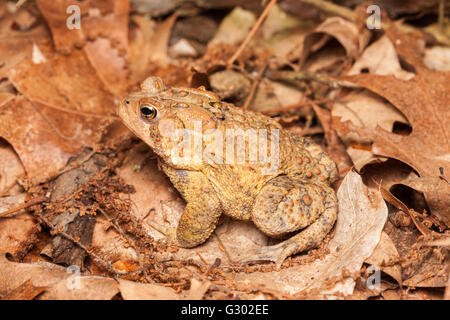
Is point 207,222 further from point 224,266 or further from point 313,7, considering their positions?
point 313,7

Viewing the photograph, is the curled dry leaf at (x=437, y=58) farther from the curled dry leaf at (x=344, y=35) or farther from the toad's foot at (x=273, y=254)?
the toad's foot at (x=273, y=254)

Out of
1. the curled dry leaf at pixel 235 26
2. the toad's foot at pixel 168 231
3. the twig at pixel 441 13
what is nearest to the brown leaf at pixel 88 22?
the curled dry leaf at pixel 235 26

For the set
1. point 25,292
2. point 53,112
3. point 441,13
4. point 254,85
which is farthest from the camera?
point 441,13

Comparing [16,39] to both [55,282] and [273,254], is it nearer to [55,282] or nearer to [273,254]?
[55,282]

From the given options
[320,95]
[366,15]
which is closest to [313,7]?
[366,15]

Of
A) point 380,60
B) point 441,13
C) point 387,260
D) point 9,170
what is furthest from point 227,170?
point 441,13

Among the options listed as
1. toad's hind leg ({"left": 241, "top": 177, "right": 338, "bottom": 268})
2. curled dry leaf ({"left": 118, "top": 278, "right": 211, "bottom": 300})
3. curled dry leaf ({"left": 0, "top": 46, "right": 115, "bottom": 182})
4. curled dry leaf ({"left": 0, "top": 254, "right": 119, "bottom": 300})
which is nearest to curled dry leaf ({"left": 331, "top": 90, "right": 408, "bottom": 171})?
toad's hind leg ({"left": 241, "top": 177, "right": 338, "bottom": 268})

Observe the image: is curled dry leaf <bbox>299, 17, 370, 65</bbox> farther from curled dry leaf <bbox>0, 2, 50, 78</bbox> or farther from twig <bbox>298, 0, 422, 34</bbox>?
curled dry leaf <bbox>0, 2, 50, 78</bbox>
